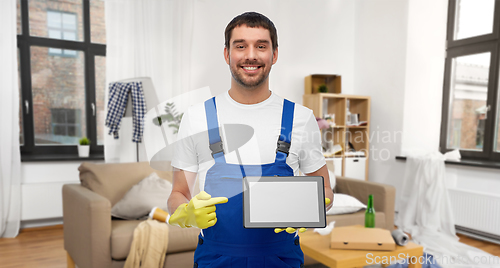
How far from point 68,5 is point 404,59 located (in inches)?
142

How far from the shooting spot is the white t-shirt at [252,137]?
31.1 inches

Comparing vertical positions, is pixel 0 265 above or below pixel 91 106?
below

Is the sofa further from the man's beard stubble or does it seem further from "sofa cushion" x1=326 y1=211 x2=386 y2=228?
the man's beard stubble

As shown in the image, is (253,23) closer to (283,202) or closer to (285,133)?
(285,133)

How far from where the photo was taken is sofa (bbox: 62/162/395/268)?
1882 millimetres

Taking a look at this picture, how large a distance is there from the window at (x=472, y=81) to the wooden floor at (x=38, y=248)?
956 millimetres

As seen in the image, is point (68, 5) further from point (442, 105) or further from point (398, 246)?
point (442, 105)

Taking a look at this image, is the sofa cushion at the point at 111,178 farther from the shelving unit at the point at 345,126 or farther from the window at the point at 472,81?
the window at the point at 472,81

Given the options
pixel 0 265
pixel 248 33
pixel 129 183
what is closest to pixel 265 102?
pixel 248 33

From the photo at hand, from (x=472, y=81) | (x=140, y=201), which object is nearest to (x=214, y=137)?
(x=140, y=201)

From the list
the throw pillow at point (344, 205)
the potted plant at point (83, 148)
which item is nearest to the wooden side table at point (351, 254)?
the throw pillow at point (344, 205)

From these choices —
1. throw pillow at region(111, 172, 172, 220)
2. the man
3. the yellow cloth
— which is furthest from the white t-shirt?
throw pillow at region(111, 172, 172, 220)

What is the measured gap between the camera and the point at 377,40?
411 centimetres

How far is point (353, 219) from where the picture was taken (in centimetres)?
243
